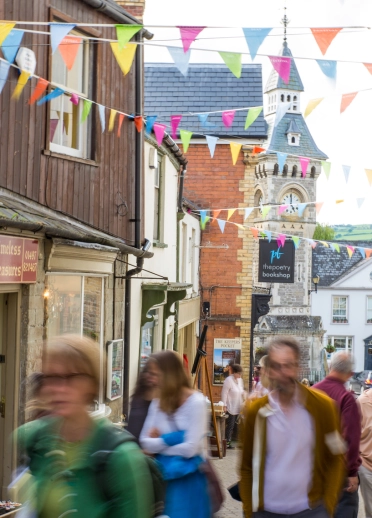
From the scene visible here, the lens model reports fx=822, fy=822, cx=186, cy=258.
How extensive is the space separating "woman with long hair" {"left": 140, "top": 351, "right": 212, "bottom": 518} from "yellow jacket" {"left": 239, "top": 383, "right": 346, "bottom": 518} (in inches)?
10.1

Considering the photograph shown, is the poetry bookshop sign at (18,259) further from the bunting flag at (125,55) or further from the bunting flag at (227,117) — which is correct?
the bunting flag at (227,117)

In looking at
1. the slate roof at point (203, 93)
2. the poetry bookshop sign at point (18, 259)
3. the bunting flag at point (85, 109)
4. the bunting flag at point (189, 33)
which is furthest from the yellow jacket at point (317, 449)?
the slate roof at point (203, 93)

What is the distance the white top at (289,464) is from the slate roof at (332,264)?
60.0 metres

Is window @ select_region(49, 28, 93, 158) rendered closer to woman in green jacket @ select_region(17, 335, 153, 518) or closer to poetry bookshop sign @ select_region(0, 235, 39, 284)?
poetry bookshop sign @ select_region(0, 235, 39, 284)

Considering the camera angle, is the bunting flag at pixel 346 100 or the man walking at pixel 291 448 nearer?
the man walking at pixel 291 448

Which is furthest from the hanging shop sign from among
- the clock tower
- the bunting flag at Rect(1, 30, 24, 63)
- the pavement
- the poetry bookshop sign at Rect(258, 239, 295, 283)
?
the clock tower

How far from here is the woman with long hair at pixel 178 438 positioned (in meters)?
4.06

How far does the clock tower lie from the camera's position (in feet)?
210

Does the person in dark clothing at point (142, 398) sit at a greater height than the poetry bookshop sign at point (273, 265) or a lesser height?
lesser

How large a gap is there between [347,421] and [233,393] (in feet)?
29.8

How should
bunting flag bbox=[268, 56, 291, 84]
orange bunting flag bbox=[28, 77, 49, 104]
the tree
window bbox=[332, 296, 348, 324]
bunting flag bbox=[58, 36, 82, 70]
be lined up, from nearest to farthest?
bunting flag bbox=[268, 56, 291, 84]
bunting flag bbox=[58, 36, 82, 70]
orange bunting flag bbox=[28, 77, 49, 104]
window bbox=[332, 296, 348, 324]
the tree

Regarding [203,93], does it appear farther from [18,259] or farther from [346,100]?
[18,259]

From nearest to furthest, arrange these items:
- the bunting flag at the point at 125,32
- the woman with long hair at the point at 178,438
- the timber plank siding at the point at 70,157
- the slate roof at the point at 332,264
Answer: the woman with long hair at the point at 178,438 → the bunting flag at the point at 125,32 → the timber plank siding at the point at 70,157 → the slate roof at the point at 332,264

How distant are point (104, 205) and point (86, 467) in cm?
801
